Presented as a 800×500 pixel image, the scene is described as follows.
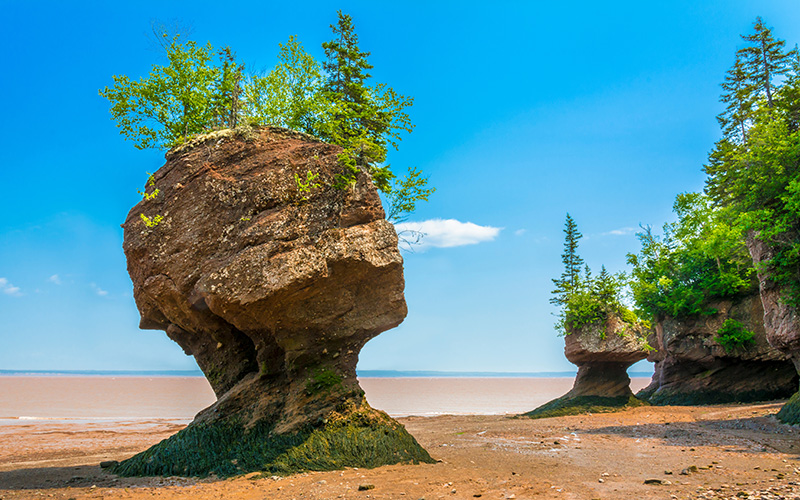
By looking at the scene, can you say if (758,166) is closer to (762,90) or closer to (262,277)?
(762,90)

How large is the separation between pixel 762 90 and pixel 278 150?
84.8ft

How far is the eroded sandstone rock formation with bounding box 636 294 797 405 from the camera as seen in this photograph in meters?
27.9

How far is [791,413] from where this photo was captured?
17.1 metres

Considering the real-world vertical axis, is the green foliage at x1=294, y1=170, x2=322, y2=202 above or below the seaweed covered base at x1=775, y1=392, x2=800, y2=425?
above

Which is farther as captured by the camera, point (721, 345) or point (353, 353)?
point (721, 345)

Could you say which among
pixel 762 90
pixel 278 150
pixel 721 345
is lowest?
pixel 721 345

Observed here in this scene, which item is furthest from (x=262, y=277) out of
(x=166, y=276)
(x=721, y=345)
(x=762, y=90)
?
(x=721, y=345)

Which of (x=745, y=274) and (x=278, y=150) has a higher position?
(x=278, y=150)

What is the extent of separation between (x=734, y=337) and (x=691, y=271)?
5.61 m

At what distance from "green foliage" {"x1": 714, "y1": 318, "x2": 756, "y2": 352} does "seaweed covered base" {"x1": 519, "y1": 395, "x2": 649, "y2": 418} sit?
5.86 meters

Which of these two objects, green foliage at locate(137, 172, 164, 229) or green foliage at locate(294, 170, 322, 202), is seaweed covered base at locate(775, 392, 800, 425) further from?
green foliage at locate(137, 172, 164, 229)

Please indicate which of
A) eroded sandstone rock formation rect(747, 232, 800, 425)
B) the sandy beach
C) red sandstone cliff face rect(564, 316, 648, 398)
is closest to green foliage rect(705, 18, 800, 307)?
eroded sandstone rock formation rect(747, 232, 800, 425)

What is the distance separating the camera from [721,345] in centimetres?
2891

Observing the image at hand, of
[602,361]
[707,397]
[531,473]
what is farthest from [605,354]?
[531,473]
